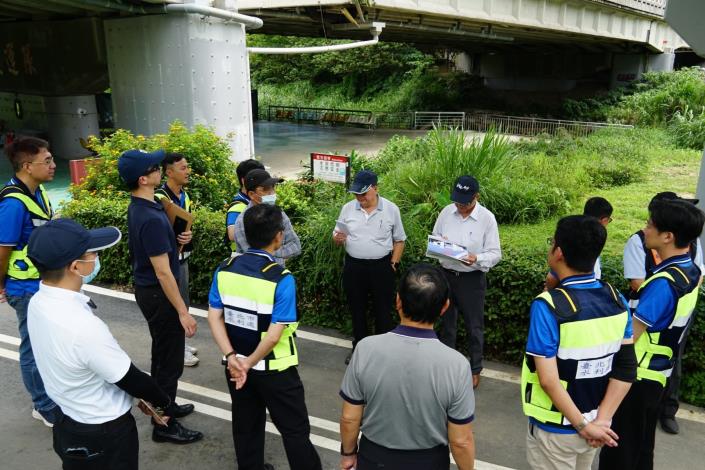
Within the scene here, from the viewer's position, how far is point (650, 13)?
27.3m

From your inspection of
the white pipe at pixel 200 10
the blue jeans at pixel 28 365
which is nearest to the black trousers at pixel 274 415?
the blue jeans at pixel 28 365

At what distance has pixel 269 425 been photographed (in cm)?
430

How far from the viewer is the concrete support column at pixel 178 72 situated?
10.7m

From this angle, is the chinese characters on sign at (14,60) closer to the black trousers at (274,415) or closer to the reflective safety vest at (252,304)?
the reflective safety vest at (252,304)

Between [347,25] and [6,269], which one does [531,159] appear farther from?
[6,269]

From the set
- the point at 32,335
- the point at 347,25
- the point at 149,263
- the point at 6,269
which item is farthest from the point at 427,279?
the point at 347,25

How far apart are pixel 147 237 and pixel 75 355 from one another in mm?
1356

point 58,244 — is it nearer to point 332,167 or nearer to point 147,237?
point 147,237

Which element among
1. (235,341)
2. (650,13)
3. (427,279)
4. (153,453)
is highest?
(650,13)

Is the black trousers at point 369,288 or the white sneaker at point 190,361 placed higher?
the black trousers at point 369,288

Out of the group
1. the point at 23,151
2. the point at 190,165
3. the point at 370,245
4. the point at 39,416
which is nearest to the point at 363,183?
the point at 370,245

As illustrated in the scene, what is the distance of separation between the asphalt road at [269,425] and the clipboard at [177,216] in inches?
56.1

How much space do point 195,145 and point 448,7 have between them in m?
12.4


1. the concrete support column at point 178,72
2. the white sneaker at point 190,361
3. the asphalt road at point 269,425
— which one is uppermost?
the concrete support column at point 178,72
